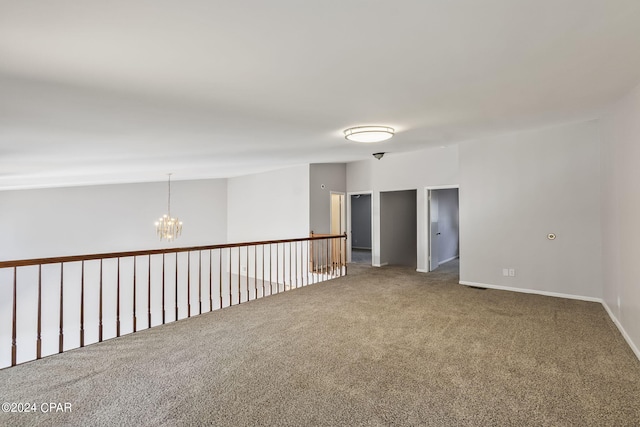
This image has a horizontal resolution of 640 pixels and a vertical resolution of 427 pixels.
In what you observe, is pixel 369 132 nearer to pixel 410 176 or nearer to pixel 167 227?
pixel 410 176

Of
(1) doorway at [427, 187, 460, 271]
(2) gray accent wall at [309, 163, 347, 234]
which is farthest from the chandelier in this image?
(1) doorway at [427, 187, 460, 271]

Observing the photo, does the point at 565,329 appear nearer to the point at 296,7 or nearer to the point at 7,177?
the point at 296,7

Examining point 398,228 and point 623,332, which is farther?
point 398,228

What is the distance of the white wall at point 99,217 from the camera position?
295 inches

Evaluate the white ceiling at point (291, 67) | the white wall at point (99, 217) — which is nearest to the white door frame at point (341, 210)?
the white wall at point (99, 217)

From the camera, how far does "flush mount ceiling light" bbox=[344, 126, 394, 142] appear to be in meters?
4.20

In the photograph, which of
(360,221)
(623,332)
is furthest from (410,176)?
(360,221)

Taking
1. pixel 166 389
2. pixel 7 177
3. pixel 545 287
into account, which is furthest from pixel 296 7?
pixel 7 177

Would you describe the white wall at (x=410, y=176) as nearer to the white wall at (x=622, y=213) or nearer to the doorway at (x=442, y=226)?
the doorway at (x=442, y=226)

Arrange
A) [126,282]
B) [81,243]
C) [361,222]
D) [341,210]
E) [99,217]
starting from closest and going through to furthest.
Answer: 1. [81,243]
2. [99,217]
3. [126,282]
4. [341,210]
5. [361,222]

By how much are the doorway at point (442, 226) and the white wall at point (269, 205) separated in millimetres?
2762

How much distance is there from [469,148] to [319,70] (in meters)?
4.18

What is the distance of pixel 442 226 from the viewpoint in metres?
8.34

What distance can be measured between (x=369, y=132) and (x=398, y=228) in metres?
4.64
